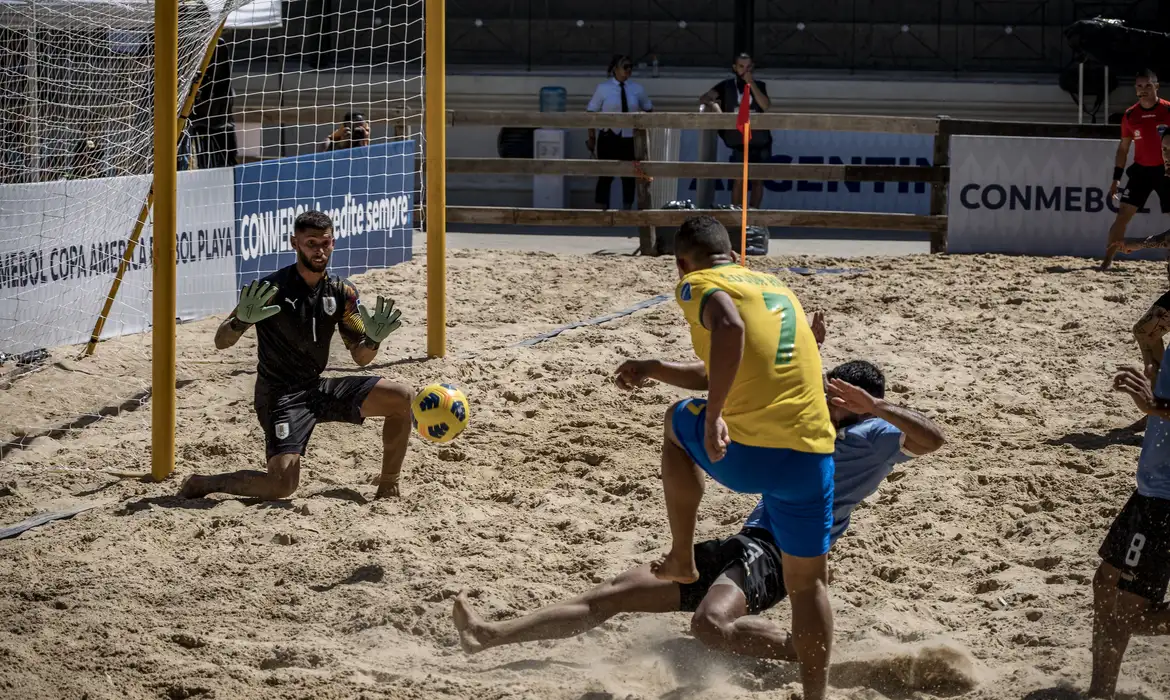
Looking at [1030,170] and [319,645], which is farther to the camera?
[1030,170]

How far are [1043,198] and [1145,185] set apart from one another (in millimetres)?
1325

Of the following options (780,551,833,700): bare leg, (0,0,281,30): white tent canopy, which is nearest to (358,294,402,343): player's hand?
(780,551,833,700): bare leg

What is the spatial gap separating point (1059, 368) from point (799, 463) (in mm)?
5352

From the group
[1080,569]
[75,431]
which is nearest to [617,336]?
[75,431]

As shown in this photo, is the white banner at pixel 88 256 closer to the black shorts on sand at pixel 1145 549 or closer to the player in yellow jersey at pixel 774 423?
the player in yellow jersey at pixel 774 423

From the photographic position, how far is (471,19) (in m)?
21.0

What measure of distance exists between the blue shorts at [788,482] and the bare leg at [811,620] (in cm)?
5

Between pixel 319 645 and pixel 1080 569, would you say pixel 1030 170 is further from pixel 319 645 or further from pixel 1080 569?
pixel 319 645

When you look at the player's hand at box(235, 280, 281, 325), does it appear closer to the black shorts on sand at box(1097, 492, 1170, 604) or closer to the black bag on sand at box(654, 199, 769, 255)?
the black shorts on sand at box(1097, 492, 1170, 604)

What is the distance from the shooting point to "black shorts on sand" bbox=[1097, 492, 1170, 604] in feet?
13.9

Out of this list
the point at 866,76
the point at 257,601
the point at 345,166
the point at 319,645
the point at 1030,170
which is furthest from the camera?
the point at 866,76

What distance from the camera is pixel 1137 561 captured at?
167 inches

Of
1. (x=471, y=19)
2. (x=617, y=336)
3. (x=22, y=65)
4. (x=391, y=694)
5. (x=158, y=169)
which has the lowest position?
(x=391, y=694)

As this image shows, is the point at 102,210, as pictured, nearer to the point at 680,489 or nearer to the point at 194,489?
the point at 194,489
